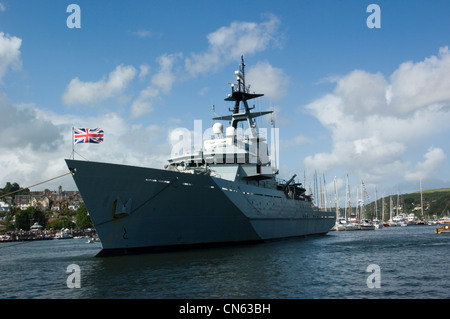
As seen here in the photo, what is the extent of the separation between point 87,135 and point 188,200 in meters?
6.94

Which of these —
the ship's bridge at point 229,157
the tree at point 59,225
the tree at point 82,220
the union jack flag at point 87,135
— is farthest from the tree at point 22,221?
the union jack flag at point 87,135

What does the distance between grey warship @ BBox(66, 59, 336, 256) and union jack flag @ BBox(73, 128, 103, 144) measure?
1.18 m

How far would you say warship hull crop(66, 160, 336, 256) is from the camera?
2059 cm

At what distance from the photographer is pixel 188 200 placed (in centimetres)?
2305

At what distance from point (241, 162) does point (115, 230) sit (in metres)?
11.7

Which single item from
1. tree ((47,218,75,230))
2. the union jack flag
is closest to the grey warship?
the union jack flag

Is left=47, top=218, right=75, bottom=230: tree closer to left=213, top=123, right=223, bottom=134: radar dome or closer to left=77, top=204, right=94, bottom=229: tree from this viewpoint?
left=77, top=204, right=94, bottom=229: tree

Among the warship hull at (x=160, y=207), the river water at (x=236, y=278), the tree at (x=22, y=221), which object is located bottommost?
the tree at (x=22, y=221)

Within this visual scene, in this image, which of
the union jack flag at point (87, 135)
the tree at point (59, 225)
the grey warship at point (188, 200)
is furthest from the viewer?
the tree at point (59, 225)

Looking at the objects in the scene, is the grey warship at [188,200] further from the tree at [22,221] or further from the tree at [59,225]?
the tree at [59,225]

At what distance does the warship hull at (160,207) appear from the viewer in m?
20.6

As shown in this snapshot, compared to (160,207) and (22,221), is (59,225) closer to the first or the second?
(22,221)
